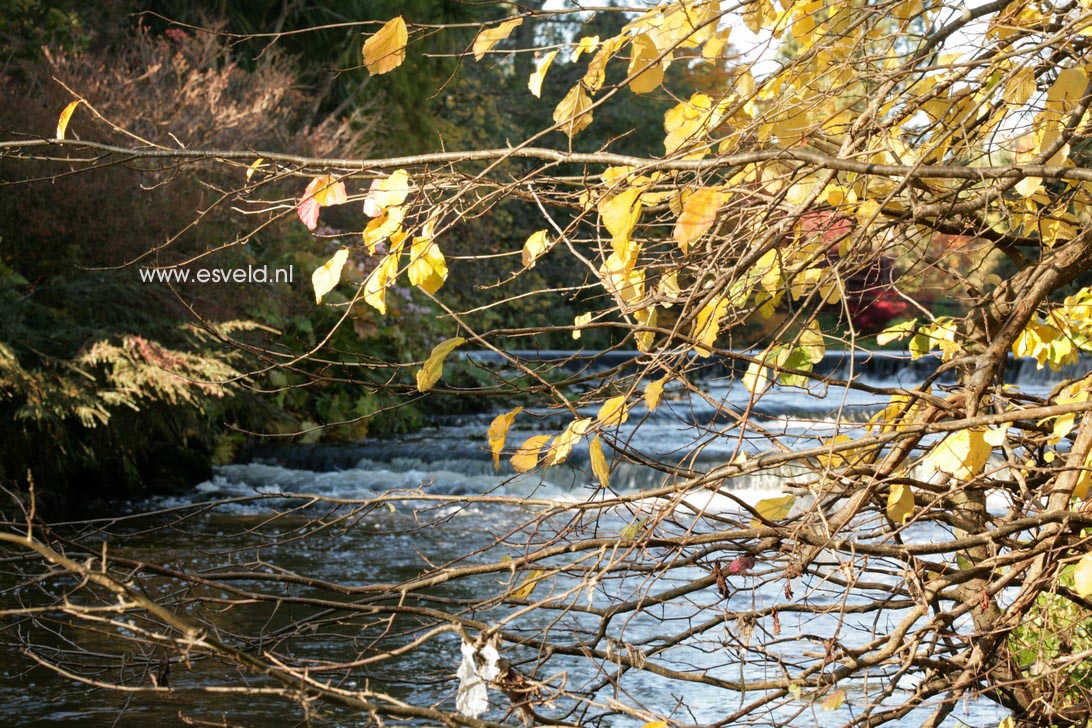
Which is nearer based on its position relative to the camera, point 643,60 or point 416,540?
point 643,60

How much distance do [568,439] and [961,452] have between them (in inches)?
24.7

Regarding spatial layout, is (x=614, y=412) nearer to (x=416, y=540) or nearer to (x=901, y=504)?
(x=901, y=504)

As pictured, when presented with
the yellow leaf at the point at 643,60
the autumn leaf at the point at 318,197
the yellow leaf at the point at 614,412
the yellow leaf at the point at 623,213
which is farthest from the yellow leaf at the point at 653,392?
the autumn leaf at the point at 318,197

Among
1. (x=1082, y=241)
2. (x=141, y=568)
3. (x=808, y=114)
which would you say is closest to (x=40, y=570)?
(x=141, y=568)

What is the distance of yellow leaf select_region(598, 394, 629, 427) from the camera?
5.65ft

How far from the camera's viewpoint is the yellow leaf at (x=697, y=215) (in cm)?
147

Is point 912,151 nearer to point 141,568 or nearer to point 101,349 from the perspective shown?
point 141,568

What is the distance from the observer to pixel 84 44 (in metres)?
11.2

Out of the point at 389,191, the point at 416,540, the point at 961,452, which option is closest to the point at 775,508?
the point at 961,452

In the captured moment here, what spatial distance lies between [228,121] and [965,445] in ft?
30.8

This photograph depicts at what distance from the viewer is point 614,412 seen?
1765mm

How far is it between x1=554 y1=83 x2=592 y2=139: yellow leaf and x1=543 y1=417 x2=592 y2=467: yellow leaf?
0.47 m

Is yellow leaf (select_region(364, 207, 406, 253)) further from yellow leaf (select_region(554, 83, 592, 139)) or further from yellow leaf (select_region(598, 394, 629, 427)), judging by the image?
yellow leaf (select_region(598, 394, 629, 427))

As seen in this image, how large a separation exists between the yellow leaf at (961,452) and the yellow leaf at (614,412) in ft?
1.67
